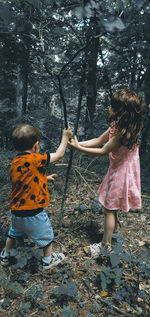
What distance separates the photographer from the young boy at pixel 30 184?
1865mm

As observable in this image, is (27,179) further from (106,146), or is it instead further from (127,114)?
(127,114)

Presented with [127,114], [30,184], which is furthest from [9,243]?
[127,114]

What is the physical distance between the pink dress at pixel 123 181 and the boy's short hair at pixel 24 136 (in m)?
0.80

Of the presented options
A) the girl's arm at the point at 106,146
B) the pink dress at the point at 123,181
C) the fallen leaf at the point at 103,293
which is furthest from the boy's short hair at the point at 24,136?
the fallen leaf at the point at 103,293

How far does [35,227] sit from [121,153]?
3.75ft

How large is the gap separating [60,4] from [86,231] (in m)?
2.48

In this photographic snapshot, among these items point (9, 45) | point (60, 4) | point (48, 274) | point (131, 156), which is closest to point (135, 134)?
point (131, 156)

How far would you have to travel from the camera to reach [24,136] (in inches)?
72.6

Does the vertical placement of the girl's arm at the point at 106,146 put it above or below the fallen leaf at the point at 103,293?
above

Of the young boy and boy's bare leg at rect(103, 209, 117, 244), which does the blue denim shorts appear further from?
boy's bare leg at rect(103, 209, 117, 244)

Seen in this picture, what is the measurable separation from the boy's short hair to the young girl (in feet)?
1.20

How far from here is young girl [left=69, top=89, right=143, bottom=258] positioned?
6.53 feet

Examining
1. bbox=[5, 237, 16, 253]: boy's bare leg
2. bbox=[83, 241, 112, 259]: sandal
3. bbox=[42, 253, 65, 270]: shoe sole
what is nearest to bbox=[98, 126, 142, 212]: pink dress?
bbox=[83, 241, 112, 259]: sandal

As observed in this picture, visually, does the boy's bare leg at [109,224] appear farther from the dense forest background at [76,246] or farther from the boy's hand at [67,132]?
the boy's hand at [67,132]
